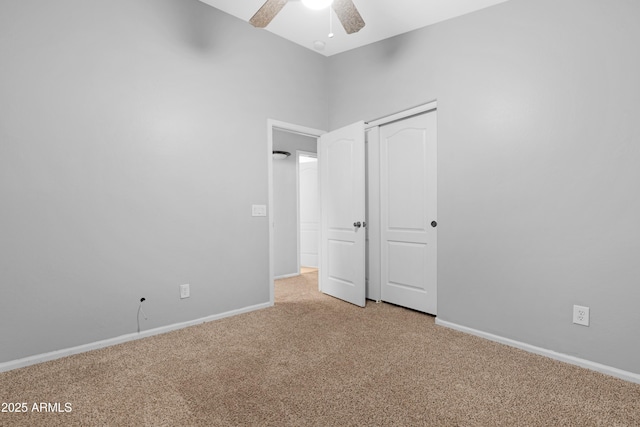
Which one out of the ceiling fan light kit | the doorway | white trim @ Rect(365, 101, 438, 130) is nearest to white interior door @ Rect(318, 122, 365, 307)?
the doorway

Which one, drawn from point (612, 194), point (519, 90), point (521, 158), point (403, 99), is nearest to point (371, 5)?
point (403, 99)

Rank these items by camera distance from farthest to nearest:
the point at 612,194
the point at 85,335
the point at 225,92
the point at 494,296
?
1. the point at 225,92
2. the point at 494,296
3. the point at 85,335
4. the point at 612,194

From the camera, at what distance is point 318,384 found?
1.82 m

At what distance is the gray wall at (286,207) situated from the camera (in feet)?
16.4

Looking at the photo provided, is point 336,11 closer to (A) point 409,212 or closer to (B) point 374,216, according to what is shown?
(A) point 409,212

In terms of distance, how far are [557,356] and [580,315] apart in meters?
0.33

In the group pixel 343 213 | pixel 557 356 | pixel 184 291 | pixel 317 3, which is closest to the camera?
pixel 317 3

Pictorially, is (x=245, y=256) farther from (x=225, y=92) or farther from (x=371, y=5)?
(x=371, y=5)

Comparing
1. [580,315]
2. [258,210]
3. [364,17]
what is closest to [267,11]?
[364,17]

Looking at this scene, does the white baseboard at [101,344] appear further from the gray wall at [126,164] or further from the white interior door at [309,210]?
the white interior door at [309,210]

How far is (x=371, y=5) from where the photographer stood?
8.89 ft

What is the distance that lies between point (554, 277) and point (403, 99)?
6.64ft

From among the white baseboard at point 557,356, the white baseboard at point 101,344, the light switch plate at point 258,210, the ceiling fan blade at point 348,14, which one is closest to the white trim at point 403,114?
the ceiling fan blade at point 348,14

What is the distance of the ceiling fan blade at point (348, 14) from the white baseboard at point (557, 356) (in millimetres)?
2573
